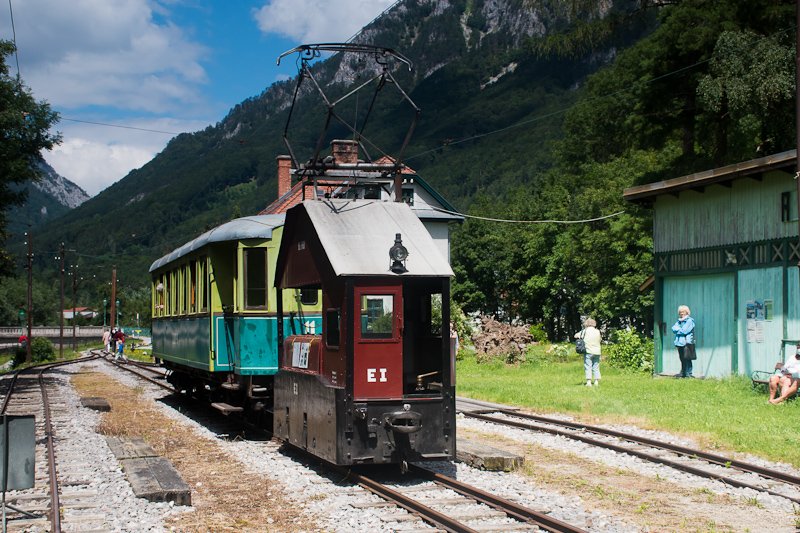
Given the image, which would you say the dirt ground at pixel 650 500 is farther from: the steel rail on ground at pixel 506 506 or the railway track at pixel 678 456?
the steel rail on ground at pixel 506 506

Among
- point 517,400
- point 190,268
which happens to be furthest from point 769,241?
point 190,268

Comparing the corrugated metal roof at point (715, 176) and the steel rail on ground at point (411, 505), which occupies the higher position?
the corrugated metal roof at point (715, 176)

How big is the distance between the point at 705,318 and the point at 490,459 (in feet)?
46.4

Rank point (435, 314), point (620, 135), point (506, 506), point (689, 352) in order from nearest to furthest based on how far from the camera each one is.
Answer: point (506, 506) < point (435, 314) < point (689, 352) < point (620, 135)

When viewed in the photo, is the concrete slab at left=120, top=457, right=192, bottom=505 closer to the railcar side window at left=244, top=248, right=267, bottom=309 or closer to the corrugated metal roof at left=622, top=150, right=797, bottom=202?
the railcar side window at left=244, top=248, right=267, bottom=309

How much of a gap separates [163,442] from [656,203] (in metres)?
16.0

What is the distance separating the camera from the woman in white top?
21641 mm

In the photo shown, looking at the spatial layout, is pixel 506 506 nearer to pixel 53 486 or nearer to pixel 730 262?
pixel 53 486

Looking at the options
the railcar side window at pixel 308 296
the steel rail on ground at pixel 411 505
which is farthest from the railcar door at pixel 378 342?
the railcar side window at pixel 308 296

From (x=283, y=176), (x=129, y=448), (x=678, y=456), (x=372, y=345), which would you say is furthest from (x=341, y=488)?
(x=283, y=176)

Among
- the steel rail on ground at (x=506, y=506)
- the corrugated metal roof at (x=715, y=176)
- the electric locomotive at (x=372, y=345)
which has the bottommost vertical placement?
the steel rail on ground at (x=506, y=506)

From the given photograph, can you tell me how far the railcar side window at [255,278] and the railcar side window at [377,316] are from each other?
515 centimetres

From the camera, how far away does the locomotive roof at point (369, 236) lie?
10781 mm

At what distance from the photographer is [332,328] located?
1106 centimetres
